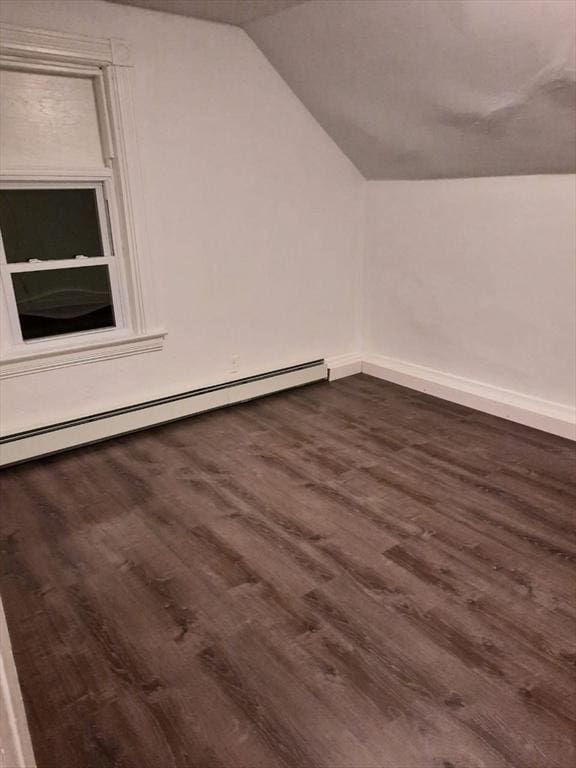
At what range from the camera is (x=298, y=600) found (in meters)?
2.03

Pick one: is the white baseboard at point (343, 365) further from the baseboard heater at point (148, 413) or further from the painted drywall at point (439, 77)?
the painted drywall at point (439, 77)

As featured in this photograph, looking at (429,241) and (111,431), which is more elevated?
(429,241)

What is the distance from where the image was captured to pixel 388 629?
189cm

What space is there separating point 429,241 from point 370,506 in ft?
6.76

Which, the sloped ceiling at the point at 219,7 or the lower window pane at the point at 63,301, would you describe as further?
the lower window pane at the point at 63,301

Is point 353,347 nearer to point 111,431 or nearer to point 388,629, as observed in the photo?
point 111,431

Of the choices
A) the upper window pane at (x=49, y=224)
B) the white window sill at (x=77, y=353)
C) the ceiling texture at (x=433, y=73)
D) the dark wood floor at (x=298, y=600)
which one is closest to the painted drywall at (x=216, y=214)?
the white window sill at (x=77, y=353)

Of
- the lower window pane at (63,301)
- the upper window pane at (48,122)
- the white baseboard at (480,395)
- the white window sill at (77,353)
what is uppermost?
the upper window pane at (48,122)

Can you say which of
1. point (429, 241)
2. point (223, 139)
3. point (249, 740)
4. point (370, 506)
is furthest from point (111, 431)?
point (429, 241)

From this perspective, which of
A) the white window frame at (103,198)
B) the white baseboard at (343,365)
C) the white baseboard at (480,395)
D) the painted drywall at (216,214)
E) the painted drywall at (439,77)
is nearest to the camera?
the painted drywall at (439,77)

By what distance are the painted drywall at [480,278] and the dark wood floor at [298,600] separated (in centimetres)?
56

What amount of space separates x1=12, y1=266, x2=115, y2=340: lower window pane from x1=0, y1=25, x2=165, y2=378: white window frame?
0.22 ft

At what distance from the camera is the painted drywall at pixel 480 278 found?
3166 millimetres

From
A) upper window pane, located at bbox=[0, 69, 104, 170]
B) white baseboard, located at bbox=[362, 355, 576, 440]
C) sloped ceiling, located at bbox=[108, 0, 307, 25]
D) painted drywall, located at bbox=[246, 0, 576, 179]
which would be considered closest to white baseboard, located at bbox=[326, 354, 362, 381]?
white baseboard, located at bbox=[362, 355, 576, 440]
